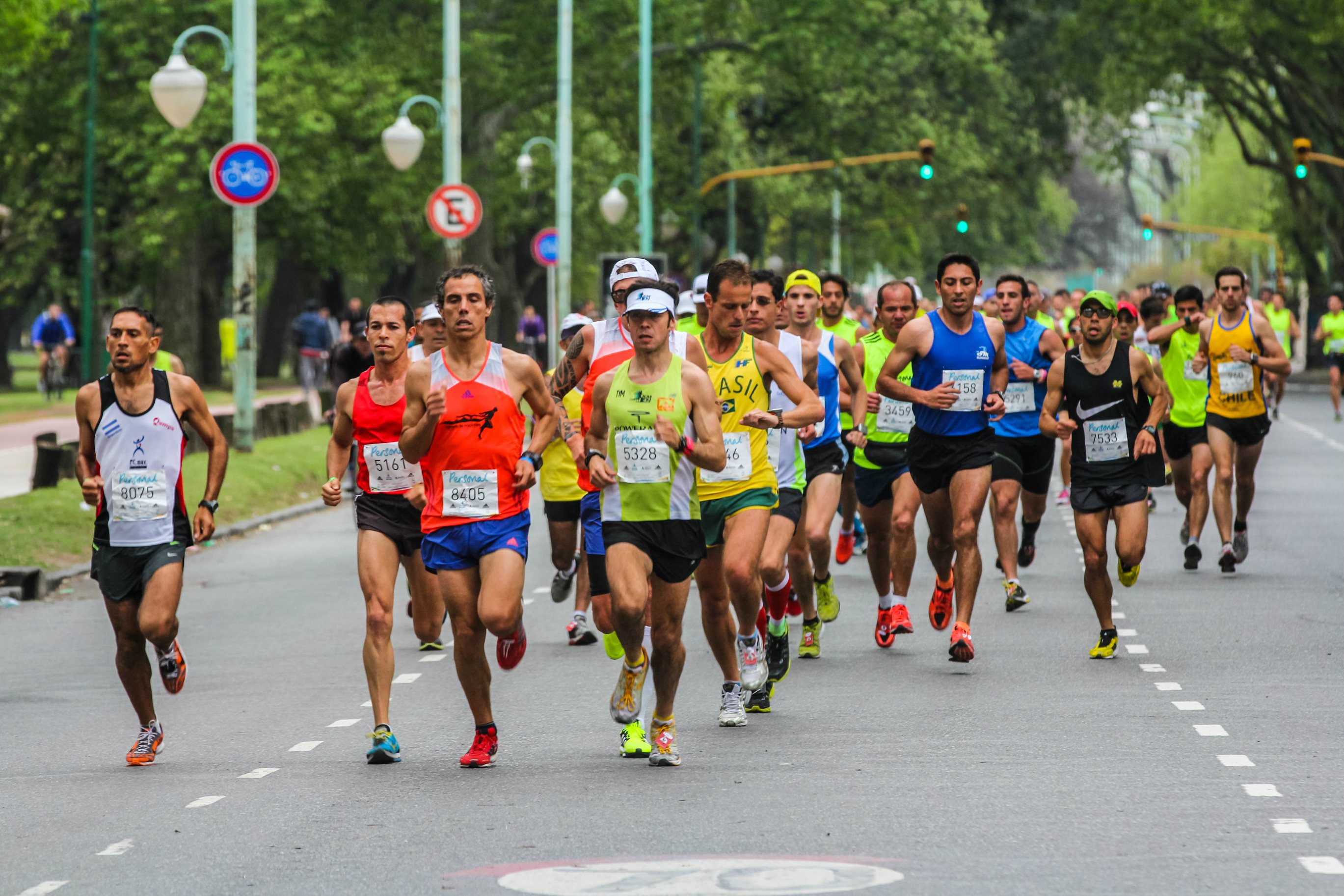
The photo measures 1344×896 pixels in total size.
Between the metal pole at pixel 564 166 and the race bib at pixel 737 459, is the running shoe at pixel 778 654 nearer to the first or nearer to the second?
the race bib at pixel 737 459

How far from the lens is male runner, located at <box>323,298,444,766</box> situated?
923 cm

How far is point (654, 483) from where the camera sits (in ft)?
28.4

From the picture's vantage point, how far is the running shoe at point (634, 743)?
8.87 meters

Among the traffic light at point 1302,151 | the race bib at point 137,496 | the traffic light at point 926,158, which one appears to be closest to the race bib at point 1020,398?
A: the race bib at point 137,496

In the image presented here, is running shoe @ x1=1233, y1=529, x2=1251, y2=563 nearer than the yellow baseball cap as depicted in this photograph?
No

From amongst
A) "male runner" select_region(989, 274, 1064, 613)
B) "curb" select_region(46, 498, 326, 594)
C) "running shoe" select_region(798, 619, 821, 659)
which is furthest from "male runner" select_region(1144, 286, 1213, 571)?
"curb" select_region(46, 498, 326, 594)

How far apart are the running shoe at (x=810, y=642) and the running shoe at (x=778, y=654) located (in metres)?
1.30

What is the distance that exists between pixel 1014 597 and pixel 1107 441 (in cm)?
213

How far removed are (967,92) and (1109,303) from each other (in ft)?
153

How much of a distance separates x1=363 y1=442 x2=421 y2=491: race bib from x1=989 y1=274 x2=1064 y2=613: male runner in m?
4.58

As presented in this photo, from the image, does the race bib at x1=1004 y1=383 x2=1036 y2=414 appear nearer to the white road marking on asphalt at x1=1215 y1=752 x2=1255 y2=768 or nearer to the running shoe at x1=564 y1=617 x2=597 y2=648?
the running shoe at x1=564 y1=617 x2=597 y2=648

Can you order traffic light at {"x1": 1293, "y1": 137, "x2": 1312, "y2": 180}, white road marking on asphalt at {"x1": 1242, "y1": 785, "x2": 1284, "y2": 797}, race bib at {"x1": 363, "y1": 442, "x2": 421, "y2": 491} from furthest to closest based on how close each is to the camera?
traffic light at {"x1": 1293, "y1": 137, "x2": 1312, "y2": 180} → race bib at {"x1": 363, "y1": 442, "x2": 421, "y2": 491} → white road marking on asphalt at {"x1": 1242, "y1": 785, "x2": 1284, "y2": 797}

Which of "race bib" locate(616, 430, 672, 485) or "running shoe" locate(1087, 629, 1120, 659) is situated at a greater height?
"race bib" locate(616, 430, 672, 485)

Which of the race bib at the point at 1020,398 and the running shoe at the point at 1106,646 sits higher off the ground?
the race bib at the point at 1020,398
